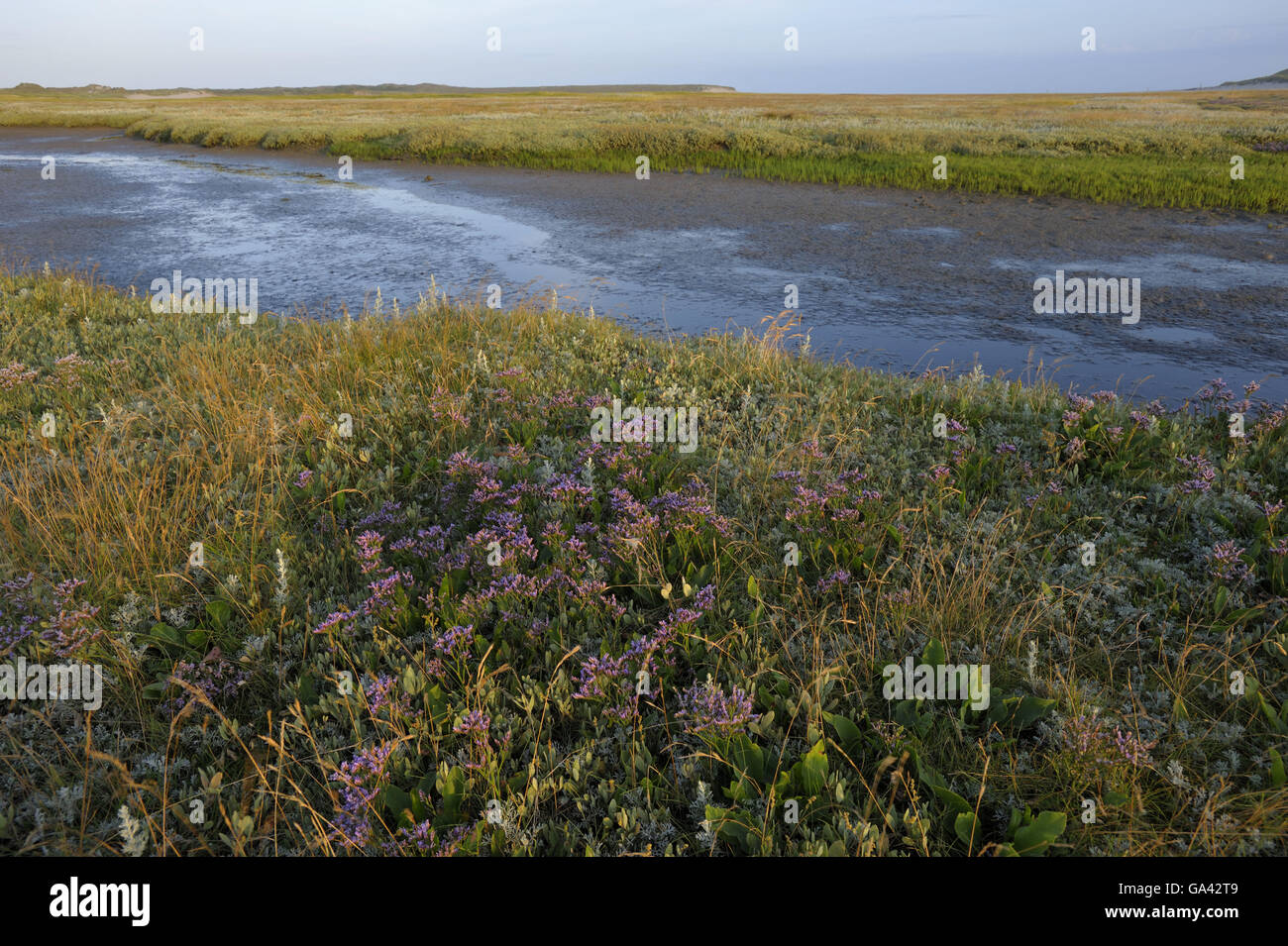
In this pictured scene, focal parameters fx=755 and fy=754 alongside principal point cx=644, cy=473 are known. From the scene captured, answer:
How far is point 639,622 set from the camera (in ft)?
12.7

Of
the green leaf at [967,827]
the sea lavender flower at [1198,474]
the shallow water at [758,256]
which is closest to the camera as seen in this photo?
the green leaf at [967,827]

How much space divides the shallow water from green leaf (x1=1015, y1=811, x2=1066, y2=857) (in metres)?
6.34

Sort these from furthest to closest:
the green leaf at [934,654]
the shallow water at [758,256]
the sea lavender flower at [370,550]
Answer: the shallow water at [758,256], the sea lavender flower at [370,550], the green leaf at [934,654]

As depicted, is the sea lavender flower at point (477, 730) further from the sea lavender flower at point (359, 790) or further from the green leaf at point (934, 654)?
the green leaf at point (934, 654)

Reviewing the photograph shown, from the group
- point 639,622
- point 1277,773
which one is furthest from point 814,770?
point 1277,773

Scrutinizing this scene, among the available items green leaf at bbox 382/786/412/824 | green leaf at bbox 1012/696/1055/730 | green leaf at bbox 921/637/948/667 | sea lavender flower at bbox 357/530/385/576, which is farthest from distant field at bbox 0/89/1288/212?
green leaf at bbox 382/786/412/824

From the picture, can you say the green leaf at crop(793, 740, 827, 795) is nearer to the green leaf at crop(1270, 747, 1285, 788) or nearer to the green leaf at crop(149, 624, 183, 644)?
the green leaf at crop(1270, 747, 1285, 788)

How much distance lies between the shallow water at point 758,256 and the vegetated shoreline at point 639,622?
3.47 m

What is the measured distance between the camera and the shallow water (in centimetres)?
965

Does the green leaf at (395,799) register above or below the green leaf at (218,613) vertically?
below

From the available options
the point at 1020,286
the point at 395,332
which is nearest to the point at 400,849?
the point at 395,332

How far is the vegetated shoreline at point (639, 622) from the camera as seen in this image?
9.41 feet

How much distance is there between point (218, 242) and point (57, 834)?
1581cm

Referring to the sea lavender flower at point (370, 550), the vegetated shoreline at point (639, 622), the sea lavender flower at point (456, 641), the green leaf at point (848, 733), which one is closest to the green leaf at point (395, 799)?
the vegetated shoreline at point (639, 622)
